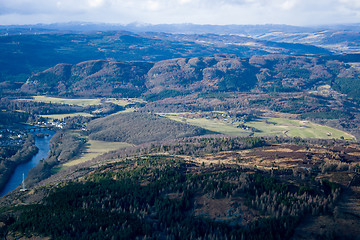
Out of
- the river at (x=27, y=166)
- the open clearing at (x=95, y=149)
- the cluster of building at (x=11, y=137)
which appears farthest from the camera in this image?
the cluster of building at (x=11, y=137)

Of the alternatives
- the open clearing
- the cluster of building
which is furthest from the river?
the open clearing

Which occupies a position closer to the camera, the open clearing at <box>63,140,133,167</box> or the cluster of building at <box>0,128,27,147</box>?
the open clearing at <box>63,140,133,167</box>

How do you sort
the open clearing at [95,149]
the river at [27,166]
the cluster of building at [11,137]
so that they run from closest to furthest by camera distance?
the river at [27,166] → the open clearing at [95,149] → the cluster of building at [11,137]

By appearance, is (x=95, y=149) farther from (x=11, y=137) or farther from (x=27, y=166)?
(x=11, y=137)

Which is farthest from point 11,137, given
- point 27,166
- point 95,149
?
point 95,149

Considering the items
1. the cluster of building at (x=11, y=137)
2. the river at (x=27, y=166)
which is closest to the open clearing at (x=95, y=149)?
the river at (x=27, y=166)

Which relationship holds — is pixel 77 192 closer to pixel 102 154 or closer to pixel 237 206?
pixel 237 206

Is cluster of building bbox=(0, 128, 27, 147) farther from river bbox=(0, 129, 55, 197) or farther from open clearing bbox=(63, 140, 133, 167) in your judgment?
open clearing bbox=(63, 140, 133, 167)

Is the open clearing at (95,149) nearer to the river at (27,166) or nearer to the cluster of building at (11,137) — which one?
the river at (27,166)
